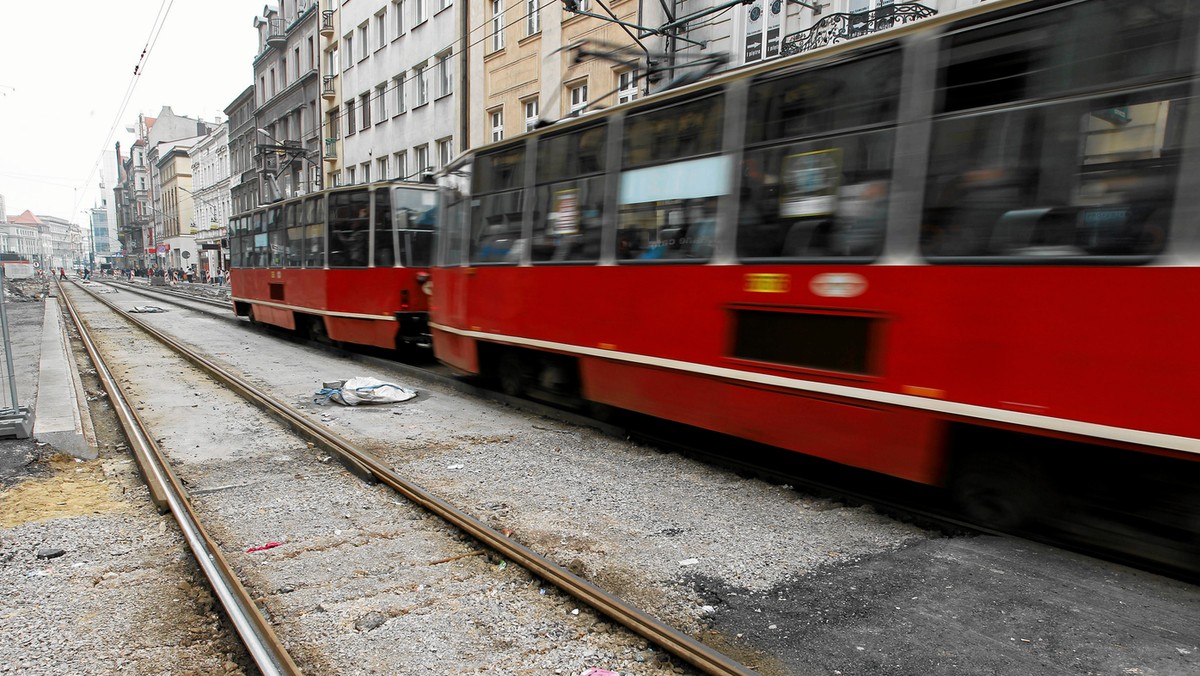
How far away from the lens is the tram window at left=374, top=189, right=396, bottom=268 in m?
11.9

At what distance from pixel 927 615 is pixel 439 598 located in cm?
232

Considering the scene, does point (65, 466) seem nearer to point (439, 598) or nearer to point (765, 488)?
point (439, 598)

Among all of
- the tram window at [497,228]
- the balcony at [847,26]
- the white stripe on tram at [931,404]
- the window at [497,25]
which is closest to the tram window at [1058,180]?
the white stripe on tram at [931,404]

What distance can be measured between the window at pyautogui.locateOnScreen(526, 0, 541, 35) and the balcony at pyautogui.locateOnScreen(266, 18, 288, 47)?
88.0ft

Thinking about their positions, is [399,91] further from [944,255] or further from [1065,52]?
[1065,52]

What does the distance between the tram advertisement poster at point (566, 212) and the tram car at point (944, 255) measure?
0.28m

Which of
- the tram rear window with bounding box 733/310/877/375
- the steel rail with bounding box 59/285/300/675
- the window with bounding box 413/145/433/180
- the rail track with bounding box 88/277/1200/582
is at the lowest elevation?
the steel rail with bounding box 59/285/300/675

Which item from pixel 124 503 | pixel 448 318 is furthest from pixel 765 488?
pixel 448 318

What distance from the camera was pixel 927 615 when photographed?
3.28m

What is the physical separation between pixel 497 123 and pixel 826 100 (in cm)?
1898

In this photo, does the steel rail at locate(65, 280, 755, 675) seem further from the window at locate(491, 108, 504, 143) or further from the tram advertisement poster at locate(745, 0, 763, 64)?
the window at locate(491, 108, 504, 143)

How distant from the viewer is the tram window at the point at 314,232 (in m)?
12.8

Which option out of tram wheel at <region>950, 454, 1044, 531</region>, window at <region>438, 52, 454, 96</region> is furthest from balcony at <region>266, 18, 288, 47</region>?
tram wheel at <region>950, 454, 1044, 531</region>

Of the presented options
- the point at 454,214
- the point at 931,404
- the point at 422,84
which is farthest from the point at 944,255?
the point at 422,84
